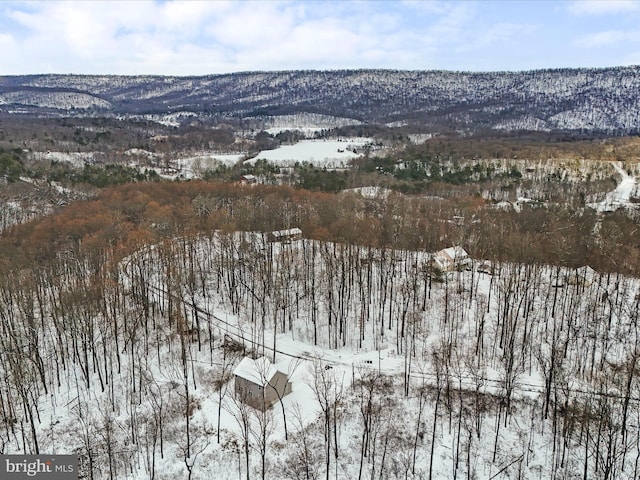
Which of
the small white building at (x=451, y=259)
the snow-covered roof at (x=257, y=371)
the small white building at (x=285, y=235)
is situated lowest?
the snow-covered roof at (x=257, y=371)

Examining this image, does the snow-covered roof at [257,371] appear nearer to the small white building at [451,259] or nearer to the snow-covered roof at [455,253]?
the small white building at [451,259]

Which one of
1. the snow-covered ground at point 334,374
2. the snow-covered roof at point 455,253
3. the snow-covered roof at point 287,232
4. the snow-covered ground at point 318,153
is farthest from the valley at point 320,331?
the snow-covered ground at point 318,153

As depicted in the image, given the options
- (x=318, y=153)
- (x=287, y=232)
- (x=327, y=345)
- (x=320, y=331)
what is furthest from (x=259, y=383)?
(x=318, y=153)

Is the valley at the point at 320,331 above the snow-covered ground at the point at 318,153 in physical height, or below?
below

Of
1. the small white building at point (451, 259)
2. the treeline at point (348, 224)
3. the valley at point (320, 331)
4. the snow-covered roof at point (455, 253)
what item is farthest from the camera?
the snow-covered roof at point (455, 253)

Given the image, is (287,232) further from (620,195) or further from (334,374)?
(620,195)

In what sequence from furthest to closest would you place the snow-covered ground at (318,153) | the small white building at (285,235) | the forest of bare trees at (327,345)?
the snow-covered ground at (318,153) < the small white building at (285,235) < the forest of bare trees at (327,345)

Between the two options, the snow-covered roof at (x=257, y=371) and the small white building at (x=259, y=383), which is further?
the small white building at (x=259, y=383)

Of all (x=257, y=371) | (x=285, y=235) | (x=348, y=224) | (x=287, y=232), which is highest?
(x=348, y=224)
